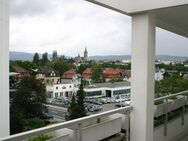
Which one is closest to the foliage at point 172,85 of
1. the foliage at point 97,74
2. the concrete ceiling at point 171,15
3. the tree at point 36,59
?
the concrete ceiling at point 171,15

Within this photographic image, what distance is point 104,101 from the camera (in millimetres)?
3525

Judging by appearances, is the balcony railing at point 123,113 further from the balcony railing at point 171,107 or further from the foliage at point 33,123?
the foliage at point 33,123

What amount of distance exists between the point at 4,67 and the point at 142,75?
2.03 metres

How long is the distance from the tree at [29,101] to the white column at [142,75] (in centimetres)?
131

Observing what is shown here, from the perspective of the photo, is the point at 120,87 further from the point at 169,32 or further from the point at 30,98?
the point at 169,32

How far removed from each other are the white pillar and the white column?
197 centimetres

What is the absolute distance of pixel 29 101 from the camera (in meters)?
3.02

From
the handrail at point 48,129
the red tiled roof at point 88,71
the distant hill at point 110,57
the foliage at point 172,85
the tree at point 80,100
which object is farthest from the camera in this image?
the foliage at point 172,85

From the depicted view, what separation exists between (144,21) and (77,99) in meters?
1.49

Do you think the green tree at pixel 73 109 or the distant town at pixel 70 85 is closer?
the distant town at pixel 70 85

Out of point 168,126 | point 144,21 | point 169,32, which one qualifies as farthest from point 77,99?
point 169,32

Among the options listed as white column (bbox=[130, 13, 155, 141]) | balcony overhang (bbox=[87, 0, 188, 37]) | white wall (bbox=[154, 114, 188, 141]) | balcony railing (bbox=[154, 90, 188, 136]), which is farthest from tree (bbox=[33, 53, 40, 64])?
white wall (bbox=[154, 114, 188, 141])

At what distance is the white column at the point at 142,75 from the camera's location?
337 centimetres

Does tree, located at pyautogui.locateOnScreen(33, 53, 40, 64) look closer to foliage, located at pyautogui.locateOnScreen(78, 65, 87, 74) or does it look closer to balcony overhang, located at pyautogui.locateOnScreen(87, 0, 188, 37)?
foliage, located at pyautogui.locateOnScreen(78, 65, 87, 74)
